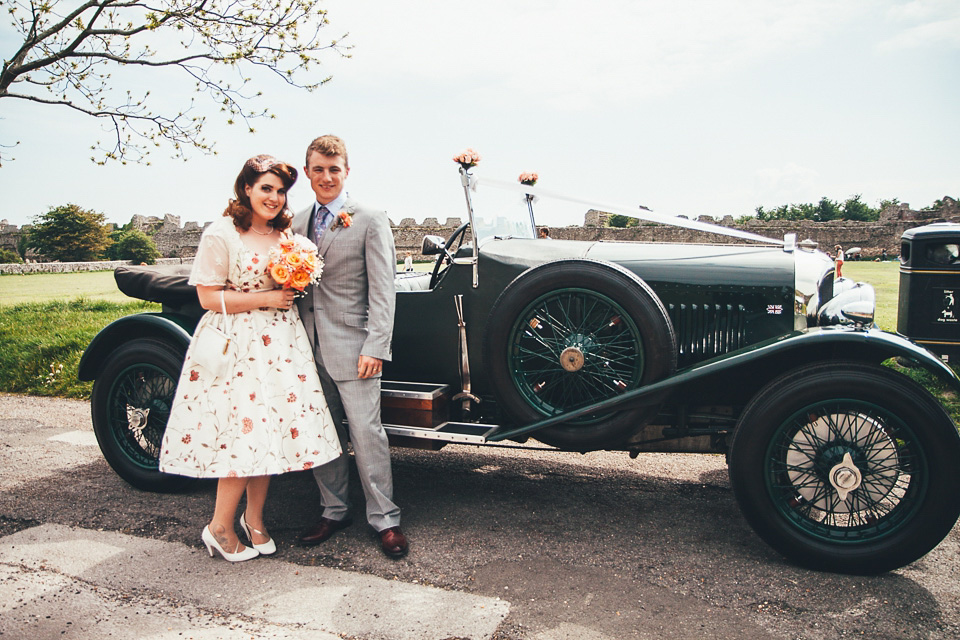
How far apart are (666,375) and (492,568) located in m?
1.29

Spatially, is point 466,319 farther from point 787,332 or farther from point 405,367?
point 787,332

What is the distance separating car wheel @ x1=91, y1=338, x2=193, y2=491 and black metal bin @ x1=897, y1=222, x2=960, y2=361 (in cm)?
642

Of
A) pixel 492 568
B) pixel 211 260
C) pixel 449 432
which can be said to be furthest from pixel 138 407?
pixel 492 568

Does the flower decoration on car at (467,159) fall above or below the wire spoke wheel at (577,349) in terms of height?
above

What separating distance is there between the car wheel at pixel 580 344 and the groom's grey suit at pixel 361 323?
617mm

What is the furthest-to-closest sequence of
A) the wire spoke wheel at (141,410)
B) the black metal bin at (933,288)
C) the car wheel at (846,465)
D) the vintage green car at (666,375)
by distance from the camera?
the black metal bin at (933,288)
the wire spoke wheel at (141,410)
the vintage green car at (666,375)
the car wheel at (846,465)

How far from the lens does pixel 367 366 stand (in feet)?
11.1

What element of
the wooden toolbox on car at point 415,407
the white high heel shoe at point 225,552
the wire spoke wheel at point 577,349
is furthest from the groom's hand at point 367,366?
the white high heel shoe at point 225,552

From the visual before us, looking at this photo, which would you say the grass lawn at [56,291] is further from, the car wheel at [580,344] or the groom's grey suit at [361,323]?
the car wheel at [580,344]

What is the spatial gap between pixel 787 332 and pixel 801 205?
39.8m

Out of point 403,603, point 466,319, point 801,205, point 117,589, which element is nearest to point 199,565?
point 117,589

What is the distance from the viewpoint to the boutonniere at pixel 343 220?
3.41 meters

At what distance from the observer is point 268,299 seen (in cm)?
326

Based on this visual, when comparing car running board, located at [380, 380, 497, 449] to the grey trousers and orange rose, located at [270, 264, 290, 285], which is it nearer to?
the grey trousers
